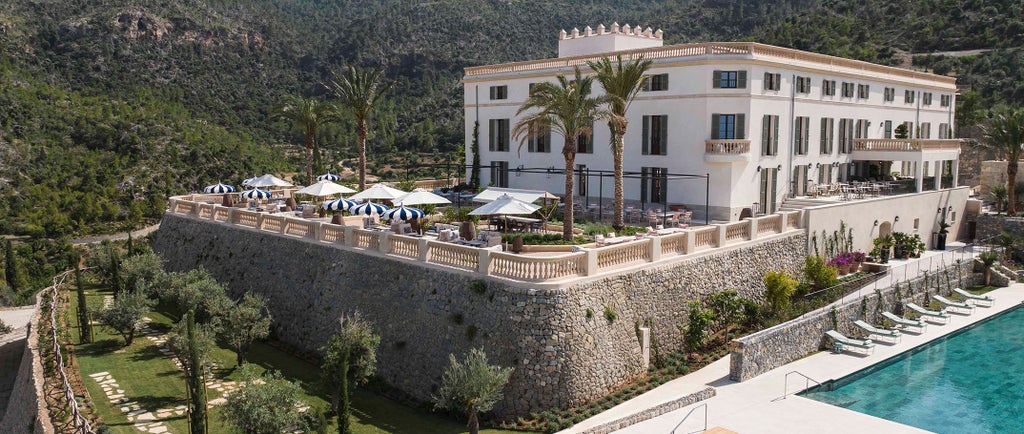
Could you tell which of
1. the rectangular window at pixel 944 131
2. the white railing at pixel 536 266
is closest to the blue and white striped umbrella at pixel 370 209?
the white railing at pixel 536 266

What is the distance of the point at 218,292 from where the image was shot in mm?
26438

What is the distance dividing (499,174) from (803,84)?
18.2m

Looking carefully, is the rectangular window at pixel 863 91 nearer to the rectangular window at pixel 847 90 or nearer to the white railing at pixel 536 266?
the rectangular window at pixel 847 90

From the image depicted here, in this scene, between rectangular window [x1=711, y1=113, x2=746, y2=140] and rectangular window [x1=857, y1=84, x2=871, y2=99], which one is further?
rectangular window [x1=857, y1=84, x2=871, y2=99]

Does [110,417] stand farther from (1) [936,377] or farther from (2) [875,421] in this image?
(1) [936,377]

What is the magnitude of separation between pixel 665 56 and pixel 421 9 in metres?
89.2

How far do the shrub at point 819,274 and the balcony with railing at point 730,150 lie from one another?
6.12 metres

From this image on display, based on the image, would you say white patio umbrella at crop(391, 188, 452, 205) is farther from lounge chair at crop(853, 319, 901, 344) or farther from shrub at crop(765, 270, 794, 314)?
lounge chair at crop(853, 319, 901, 344)

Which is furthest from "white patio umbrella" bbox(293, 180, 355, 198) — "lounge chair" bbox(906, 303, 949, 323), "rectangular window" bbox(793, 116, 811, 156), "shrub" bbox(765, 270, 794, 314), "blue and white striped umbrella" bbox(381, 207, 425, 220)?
"lounge chair" bbox(906, 303, 949, 323)

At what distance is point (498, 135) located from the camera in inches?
1745

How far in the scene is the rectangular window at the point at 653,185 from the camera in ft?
117

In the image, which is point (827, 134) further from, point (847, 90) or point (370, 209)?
point (370, 209)

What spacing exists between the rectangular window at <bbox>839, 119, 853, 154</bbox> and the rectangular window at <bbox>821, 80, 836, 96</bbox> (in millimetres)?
1992

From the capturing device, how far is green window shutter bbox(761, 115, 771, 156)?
34.3 m
